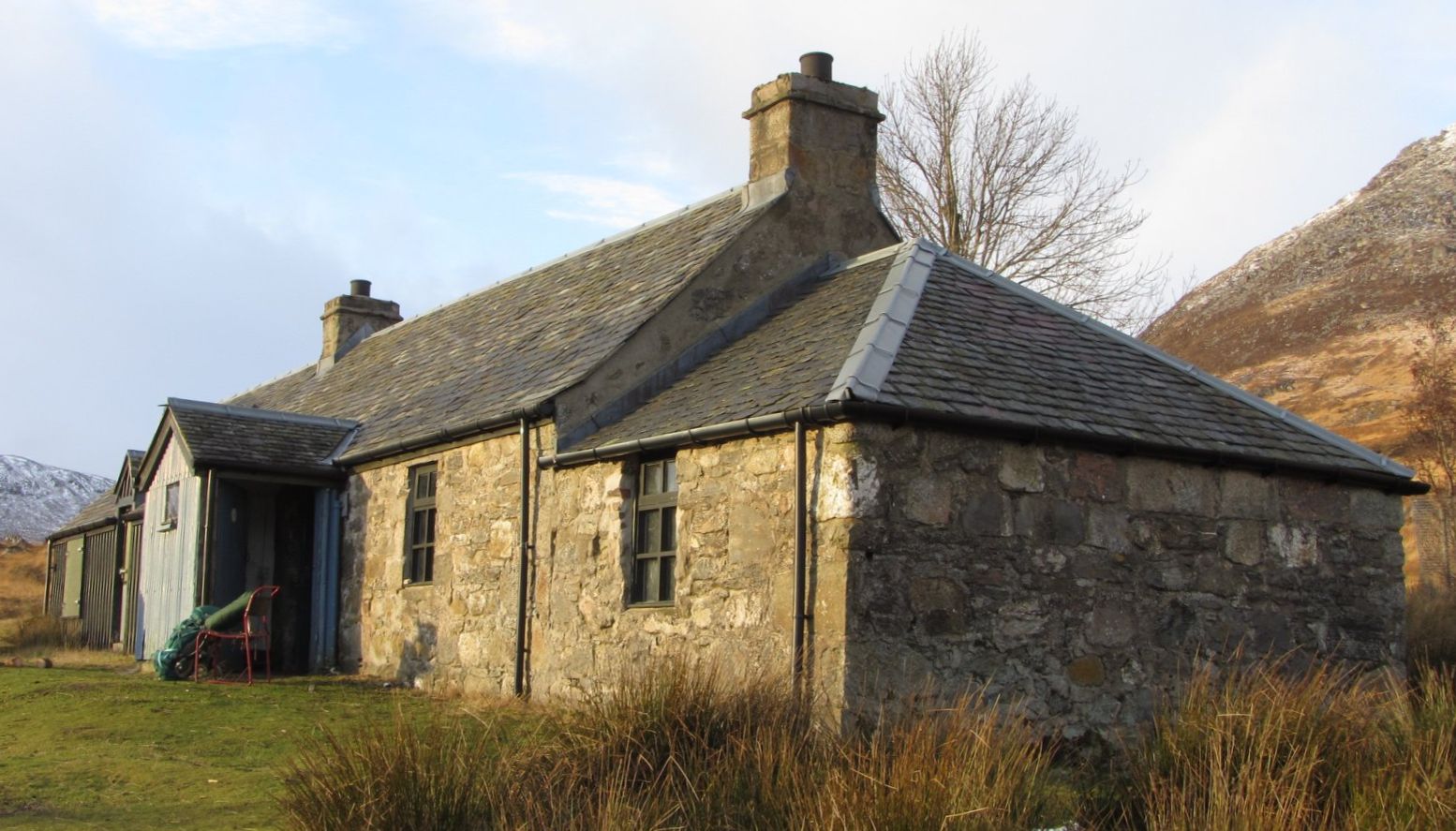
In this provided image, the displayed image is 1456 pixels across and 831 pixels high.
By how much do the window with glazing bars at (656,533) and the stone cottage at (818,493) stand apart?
1.2 inches

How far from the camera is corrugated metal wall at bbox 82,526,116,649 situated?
885 inches

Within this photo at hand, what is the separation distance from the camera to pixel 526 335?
16188 mm

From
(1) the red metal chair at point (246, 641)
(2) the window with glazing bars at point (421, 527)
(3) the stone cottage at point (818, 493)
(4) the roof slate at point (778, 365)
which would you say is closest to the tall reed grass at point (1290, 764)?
(3) the stone cottage at point (818, 493)

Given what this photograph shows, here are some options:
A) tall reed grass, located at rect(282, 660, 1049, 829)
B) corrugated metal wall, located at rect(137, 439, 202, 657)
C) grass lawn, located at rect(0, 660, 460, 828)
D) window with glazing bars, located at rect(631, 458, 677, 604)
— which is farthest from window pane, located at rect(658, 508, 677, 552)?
corrugated metal wall, located at rect(137, 439, 202, 657)

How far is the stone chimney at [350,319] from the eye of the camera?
2434cm

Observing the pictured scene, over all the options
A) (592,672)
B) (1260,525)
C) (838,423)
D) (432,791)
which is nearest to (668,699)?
(432,791)

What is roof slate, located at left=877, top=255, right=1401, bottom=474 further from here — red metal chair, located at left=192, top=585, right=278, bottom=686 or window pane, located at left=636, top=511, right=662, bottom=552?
red metal chair, located at left=192, top=585, right=278, bottom=686

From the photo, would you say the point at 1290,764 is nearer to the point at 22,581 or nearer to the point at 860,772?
the point at 860,772

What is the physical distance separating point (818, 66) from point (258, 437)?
26.1 feet

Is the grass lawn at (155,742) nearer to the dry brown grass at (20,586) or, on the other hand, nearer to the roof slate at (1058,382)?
the roof slate at (1058,382)

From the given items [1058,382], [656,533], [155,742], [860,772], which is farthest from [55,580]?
[860,772]

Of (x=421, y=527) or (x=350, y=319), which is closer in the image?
(x=421, y=527)

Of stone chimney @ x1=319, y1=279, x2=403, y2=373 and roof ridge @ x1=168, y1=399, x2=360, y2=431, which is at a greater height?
stone chimney @ x1=319, y1=279, x2=403, y2=373

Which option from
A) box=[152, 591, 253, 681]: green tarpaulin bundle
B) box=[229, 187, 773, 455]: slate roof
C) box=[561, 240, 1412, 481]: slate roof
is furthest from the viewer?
box=[152, 591, 253, 681]: green tarpaulin bundle
